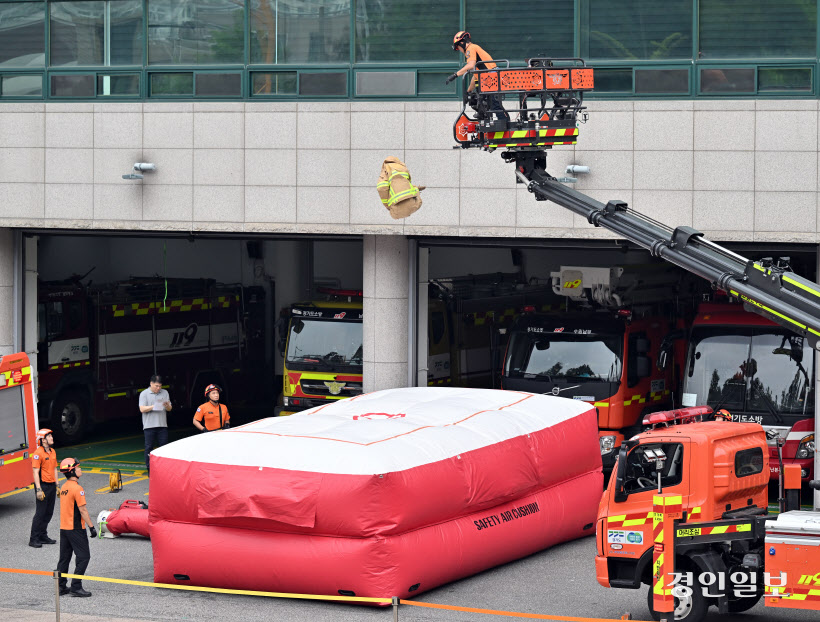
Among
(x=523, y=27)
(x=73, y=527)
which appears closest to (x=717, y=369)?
(x=523, y=27)

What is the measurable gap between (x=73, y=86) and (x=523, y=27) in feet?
25.9

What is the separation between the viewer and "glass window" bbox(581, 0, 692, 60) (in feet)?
62.3

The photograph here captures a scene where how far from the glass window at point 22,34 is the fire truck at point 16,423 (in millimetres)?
5732

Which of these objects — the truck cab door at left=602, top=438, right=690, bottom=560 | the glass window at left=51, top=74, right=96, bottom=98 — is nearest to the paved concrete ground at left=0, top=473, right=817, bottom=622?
the truck cab door at left=602, top=438, right=690, bottom=560

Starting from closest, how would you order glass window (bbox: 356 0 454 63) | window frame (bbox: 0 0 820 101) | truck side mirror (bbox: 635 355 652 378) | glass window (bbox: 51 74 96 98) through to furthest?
1. window frame (bbox: 0 0 820 101)
2. glass window (bbox: 356 0 454 63)
3. truck side mirror (bbox: 635 355 652 378)
4. glass window (bbox: 51 74 96 98)

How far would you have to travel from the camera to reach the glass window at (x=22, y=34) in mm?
21953

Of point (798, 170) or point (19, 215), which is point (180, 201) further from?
point (798, 170)

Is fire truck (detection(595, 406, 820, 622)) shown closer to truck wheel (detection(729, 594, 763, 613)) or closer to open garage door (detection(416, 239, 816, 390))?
truck wheel (detection(729, 594, 763, 613))

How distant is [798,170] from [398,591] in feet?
30.1

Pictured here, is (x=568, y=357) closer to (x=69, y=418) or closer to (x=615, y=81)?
(x=615, y=81)

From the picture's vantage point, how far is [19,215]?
21922mm

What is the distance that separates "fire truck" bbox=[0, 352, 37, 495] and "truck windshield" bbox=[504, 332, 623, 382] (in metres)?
7.59

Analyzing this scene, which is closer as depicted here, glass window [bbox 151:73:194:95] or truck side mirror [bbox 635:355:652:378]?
truck side mirror [bbox 635:355:652:378]

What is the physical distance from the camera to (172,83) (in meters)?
21.2
